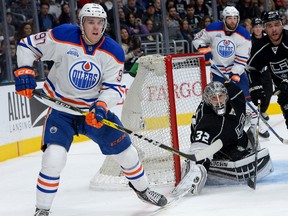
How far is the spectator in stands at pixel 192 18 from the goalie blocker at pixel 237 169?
5.05 metres

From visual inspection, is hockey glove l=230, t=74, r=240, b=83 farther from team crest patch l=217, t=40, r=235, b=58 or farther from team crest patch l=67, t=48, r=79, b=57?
team crest patch l=67, t=48, r=79, b=57

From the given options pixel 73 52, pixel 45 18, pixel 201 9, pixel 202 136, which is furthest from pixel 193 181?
pixel 201 9

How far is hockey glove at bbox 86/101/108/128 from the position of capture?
147 inches

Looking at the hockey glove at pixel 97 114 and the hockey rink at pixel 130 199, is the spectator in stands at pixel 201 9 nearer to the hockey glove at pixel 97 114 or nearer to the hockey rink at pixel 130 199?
the hockey rink at pixel 130 199

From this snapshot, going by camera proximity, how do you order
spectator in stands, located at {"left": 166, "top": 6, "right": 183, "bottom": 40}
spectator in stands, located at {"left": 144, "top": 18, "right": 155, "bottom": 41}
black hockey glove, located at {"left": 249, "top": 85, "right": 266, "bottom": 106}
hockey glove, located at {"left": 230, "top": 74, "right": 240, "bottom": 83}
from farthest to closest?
1. spectator in stands, located at {"left": 166, "top": 6, "right": 183, "bottom": 40}
2. spectator in stands, located at {"left": 144, "top": 18, "right": 155, "bottom": 41}
3. hockey glove, located at {"left": 230, "top": 74, "right": 240, "bottom": 83}
4. black hockey glove, located at {"left": 249, "top": 85, "right": 266, "bottom": 106}

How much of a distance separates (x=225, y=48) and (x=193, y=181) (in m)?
2.80

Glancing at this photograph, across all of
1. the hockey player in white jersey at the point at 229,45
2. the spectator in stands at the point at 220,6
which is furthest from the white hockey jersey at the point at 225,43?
the spectator in stands at the point at 220,6

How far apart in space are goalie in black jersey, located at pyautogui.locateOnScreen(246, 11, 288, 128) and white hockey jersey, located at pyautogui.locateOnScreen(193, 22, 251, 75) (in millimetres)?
1295

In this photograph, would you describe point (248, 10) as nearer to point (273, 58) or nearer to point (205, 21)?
point (205, 21)

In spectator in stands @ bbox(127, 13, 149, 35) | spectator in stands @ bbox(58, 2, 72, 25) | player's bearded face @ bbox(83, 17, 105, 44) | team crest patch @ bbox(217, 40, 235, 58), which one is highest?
player's bearded face @ bbox(83, 17, 105, 44)

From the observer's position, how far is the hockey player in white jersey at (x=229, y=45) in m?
6.91

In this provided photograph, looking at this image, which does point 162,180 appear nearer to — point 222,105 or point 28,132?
point 222,105

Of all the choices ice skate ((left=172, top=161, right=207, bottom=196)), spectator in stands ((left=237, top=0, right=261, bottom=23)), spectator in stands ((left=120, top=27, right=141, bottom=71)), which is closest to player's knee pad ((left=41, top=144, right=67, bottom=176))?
ice skate ((left=172, top=161, right=207, bottom=196))

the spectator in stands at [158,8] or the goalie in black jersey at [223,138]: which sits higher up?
the spectator in stands at [158,8]
